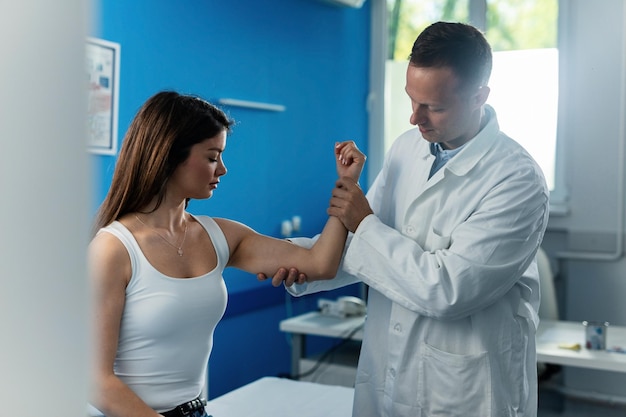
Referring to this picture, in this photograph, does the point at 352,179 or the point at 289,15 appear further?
the point at 289,15

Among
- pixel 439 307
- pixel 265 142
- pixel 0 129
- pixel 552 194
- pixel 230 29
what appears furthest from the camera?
pixel 552 194

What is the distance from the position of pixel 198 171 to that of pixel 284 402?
1001mm

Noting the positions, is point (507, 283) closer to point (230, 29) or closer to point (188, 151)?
point (188, 151)

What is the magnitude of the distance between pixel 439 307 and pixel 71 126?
1197mm

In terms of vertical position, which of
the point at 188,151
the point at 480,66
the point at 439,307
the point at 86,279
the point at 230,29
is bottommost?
the point at 439,307

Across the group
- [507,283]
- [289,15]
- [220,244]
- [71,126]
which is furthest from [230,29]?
[71,126]

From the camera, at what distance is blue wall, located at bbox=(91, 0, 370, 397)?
3.03m

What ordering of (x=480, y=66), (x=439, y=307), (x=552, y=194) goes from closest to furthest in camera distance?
(x=439, y=307), (x=480, y=66), (x=552, y=194)

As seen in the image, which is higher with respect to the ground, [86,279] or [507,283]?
[86,279]

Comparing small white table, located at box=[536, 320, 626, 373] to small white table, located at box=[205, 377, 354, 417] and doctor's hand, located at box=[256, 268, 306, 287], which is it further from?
doctor's hand, located at box=[256, 268, 306, 287]

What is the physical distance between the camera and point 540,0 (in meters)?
4.18

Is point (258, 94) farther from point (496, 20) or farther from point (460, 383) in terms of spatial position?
point (460, 383)

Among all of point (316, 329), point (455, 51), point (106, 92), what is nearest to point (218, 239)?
point (455, 51)

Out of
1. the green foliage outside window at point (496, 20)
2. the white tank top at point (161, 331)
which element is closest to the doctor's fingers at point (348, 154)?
the white tank top at point (161, 331)
